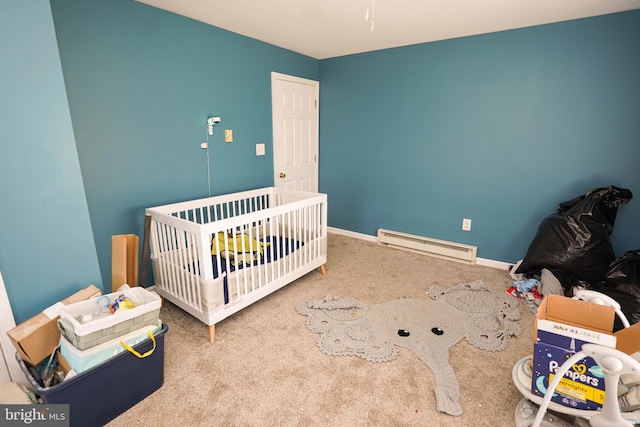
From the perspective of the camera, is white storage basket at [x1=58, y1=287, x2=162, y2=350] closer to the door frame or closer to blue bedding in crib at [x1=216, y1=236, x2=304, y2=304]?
the door frame

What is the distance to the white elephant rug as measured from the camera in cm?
185

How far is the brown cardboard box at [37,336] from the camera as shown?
1349 millimetres

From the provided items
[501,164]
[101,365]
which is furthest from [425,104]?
[101,365]

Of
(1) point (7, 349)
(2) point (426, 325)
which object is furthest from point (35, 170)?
(2) point (426, 325)

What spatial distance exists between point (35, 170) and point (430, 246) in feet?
10.7

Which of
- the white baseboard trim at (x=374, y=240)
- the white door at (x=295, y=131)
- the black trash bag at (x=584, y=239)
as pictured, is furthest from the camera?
the white door at (x=295, y=131)

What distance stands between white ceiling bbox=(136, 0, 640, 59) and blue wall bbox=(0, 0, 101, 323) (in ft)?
3.72

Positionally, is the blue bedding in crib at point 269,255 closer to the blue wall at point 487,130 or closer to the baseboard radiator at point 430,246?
the baseboard radiator at point 430,246

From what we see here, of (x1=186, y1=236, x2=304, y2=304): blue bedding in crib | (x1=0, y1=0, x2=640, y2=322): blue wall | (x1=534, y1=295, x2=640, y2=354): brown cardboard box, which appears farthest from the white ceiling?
(x1=534, y1=295, x2=640, y2=354): brown cardboard box

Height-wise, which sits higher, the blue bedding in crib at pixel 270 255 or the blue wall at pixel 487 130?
the blue wall at pixel 487 130

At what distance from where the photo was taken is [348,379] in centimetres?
168

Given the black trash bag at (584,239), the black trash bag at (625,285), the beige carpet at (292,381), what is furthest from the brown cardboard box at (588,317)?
the black trash bag at (584,239)

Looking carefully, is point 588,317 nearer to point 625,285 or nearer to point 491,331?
point 491,331

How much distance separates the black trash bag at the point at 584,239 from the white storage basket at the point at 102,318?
9.29 feet
